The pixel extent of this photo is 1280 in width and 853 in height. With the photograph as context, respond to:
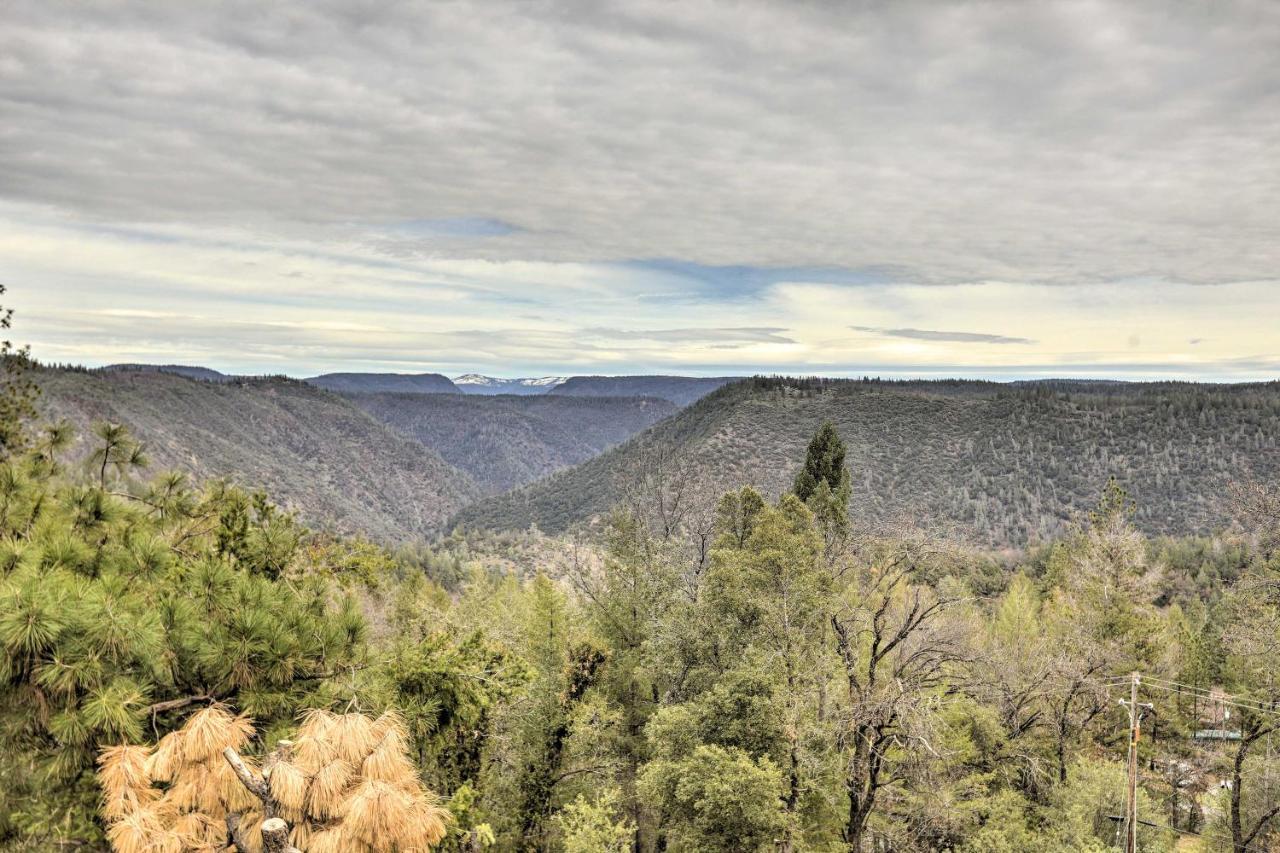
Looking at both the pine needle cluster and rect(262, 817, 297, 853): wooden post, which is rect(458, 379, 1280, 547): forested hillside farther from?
rect(262, 817, 297, 853): wooden post

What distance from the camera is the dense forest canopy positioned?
5062mm

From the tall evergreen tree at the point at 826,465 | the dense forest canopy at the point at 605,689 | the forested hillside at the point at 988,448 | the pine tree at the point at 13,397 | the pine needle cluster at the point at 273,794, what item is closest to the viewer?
the pine needle cluster at the point at 273,794

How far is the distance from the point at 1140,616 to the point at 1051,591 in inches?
609

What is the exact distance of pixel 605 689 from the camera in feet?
61.0

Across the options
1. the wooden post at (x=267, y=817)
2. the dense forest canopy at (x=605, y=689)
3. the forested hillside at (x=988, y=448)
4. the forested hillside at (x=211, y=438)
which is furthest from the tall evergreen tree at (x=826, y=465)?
the forested hillside at (x=211, y=438)

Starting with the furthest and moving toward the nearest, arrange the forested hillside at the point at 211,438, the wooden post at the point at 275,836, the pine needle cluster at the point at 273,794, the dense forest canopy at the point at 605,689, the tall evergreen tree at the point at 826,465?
the forested hillside at the point at 211,438, the tall evergreen tree at the point at 826,465, the dense forest canopy at the point at 605,689, the pine needle cluster at the point at 273,794, the wooden post at the point at 275,836

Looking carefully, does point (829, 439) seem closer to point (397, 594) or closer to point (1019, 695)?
point (1019, 695)

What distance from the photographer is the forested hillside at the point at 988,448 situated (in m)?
90.0

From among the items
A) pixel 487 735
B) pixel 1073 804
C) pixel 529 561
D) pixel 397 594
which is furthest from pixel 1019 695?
pixel 529 561

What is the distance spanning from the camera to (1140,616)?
2194cm

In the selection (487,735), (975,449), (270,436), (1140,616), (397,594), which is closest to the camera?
(487,735)

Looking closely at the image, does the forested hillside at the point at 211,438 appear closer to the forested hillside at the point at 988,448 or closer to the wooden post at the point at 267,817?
the forested hillside at the point at 988,448

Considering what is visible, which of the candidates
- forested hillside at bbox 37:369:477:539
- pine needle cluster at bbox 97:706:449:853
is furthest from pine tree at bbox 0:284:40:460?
forested hillside at bbox 37:369:477:539

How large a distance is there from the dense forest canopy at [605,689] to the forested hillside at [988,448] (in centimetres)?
5339
